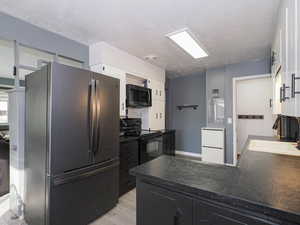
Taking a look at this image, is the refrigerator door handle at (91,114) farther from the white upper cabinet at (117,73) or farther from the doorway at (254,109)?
the doorway at (254,109)

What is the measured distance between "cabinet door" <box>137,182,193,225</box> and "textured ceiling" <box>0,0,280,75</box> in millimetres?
1888

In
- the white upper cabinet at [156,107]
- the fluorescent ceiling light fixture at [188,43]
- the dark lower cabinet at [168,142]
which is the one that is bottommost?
the dark lower cabinet at [168,142]

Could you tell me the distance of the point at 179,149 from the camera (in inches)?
213

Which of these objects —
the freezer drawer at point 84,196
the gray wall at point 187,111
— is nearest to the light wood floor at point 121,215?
the freezer drawer at point 84,196

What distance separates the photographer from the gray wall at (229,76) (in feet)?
12.3

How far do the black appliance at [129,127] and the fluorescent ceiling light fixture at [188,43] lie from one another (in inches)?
65.4

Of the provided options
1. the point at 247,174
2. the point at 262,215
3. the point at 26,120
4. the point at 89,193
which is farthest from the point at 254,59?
the point at 26,120

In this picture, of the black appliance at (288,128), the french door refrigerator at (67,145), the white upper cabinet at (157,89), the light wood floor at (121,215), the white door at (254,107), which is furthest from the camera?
the white door at (254,107)

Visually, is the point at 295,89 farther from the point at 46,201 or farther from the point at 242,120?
the point at 242,120

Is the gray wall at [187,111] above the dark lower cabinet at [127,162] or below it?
above

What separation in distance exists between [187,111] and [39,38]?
425 cm

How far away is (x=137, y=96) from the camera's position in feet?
11.1

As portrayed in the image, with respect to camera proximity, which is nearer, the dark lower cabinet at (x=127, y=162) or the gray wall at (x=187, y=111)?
the dark lower cabinet at (x=127, y=162)

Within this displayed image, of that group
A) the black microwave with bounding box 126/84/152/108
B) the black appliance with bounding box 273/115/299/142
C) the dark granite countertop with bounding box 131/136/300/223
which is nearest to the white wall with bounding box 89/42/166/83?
the black microwave with bounding box 126/84/152/108
